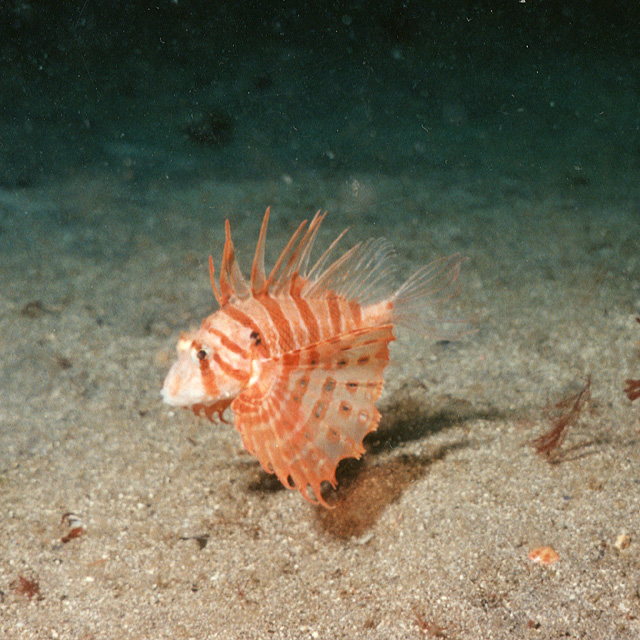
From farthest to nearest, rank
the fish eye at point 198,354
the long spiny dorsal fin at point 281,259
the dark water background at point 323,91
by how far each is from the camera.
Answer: the dark water background at point 323,91
the long spiny dorsal fin at point 281,259
the fish eye at point 198,354

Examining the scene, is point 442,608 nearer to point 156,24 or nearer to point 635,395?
point 635,395

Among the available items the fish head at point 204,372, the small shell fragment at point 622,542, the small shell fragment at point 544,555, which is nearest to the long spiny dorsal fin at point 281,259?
the fish head at point 204,372

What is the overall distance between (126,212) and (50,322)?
438cm

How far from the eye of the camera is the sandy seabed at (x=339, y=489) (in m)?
2.27

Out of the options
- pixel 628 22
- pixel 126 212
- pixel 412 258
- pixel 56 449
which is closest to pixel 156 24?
pixel 126 212

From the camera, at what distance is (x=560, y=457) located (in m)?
2.99

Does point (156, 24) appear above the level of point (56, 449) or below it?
above

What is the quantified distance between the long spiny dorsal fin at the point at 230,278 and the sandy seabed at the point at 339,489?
3.98 ft

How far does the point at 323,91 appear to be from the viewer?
20.4 meters

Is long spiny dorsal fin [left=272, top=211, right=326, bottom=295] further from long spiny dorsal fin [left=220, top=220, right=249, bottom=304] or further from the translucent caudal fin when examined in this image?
the translucent caudal fin

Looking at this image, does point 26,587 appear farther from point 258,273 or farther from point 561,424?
point 561,424

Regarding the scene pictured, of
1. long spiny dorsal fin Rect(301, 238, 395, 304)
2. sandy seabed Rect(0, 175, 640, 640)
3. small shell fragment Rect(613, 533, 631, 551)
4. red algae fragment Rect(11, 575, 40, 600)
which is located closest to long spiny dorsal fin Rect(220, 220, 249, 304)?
long spiny dorsal fin Rect(301, 238, 395, 304)

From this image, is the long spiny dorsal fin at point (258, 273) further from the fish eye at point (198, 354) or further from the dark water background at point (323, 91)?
the dark water background at point (323, 91)

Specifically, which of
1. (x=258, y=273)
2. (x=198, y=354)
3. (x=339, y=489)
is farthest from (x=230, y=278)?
(x=339, y=489)
